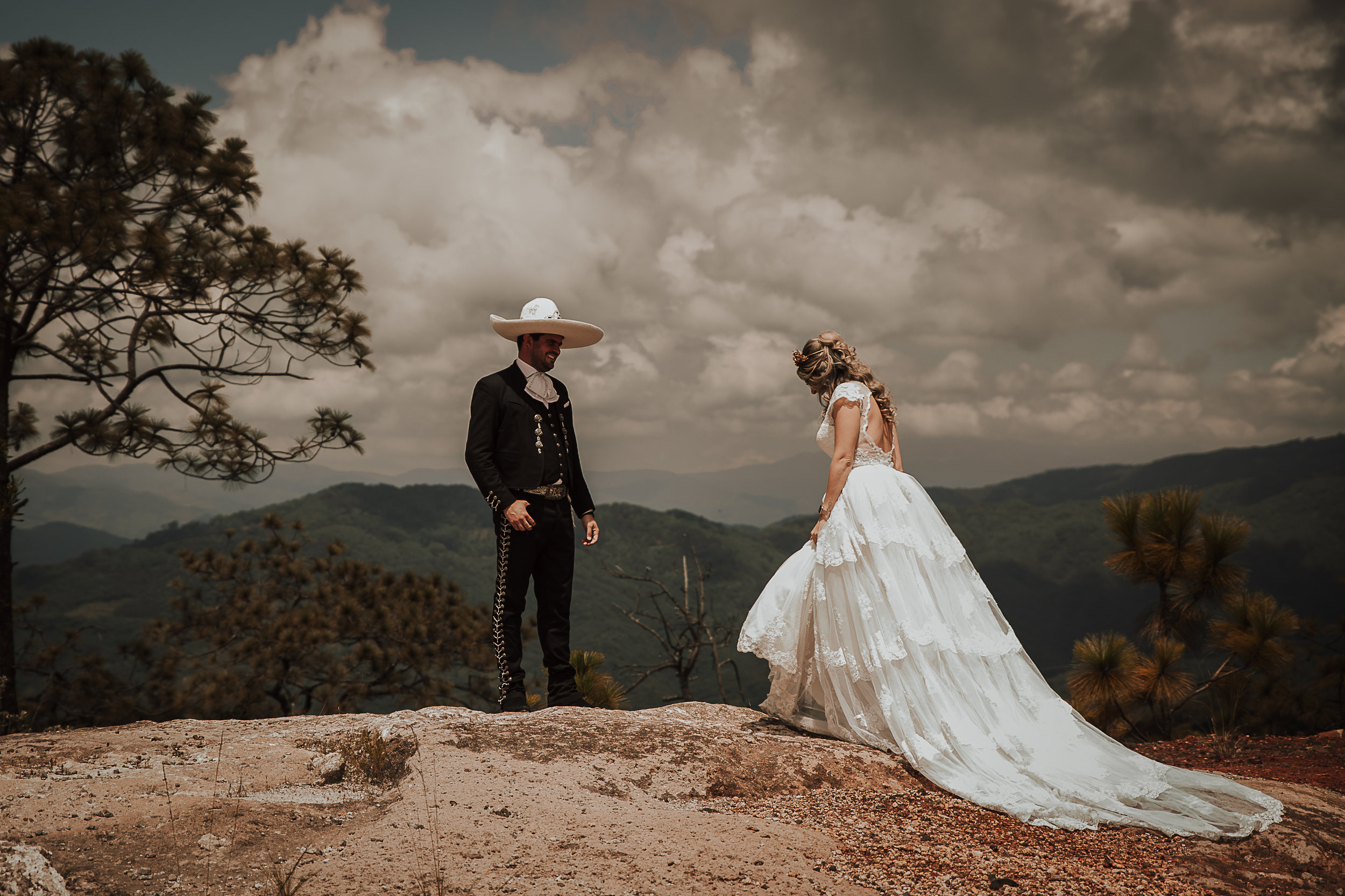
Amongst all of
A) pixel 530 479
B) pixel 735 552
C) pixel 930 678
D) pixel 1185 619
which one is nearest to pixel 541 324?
pixel 530 479

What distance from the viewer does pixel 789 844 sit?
261 cm

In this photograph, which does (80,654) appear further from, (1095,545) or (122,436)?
(1095,545)

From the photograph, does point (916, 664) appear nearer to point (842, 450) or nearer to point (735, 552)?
point (842, 450)

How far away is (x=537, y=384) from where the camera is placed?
15.1 feet

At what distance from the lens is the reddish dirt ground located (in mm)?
4676

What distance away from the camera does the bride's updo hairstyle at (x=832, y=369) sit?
420cm

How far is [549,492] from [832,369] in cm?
180

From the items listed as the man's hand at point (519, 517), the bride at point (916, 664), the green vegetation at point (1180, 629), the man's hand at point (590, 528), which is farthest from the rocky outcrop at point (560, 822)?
the green vegetation at point (1180, 629)

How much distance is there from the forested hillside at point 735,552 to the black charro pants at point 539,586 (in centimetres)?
3251

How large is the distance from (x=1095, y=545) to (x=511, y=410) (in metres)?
73.0

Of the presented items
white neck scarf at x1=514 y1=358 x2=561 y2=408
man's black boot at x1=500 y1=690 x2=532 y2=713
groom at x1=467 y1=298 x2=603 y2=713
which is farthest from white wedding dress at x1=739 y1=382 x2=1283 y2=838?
white neck scarf at x1=514 y1=358 x2=561 y2=408

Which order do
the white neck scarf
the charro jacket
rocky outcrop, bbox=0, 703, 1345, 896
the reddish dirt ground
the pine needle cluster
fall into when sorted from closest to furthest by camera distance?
1. rocky outcrop, bbox=0, 703, 1345, 896
2. the charro jacket
3. the white neck scarf
4. the reddish dirt ground
5. the pine needle cluster

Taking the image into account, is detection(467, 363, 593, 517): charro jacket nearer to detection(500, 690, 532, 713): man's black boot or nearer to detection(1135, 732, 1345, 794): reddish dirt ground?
detection(500, 690, 532, 713): man's black boot

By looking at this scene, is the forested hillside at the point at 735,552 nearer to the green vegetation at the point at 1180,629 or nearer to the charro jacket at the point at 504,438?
the green vegetation at the point at 1180,629
